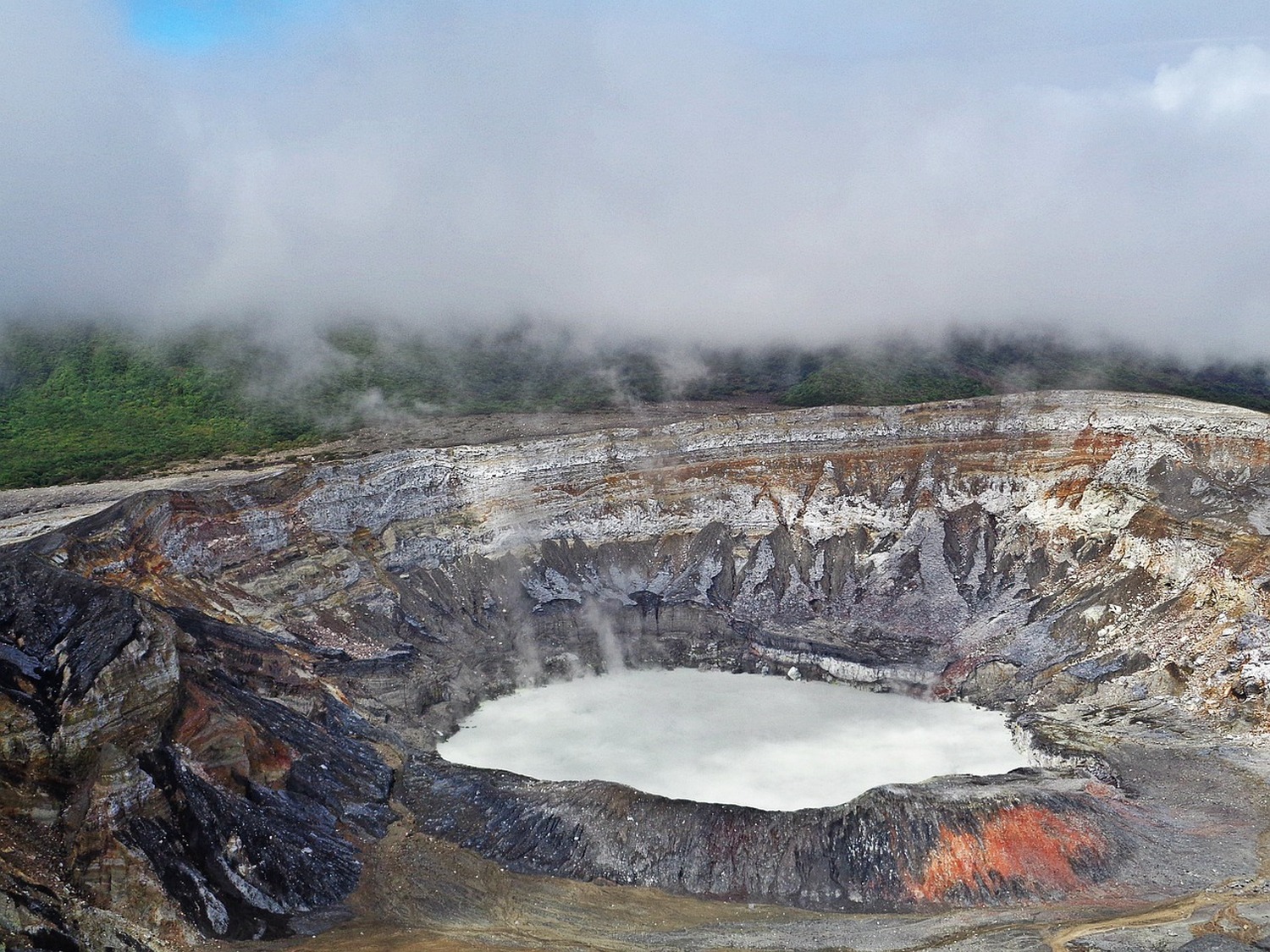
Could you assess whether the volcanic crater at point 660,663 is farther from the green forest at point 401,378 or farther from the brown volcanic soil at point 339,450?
the green forest at point 401,378

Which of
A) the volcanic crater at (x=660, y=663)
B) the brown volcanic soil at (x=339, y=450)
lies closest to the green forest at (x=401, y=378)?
the brown volcanic soil at (x=339, y=450)

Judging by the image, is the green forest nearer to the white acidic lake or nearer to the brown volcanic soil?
the brown volcanic soil

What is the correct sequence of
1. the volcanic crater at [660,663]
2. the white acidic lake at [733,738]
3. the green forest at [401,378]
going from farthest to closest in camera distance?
the green forest at [401,378] < the white acidic lake at [733,738] < the volcanic crater at [660,663]

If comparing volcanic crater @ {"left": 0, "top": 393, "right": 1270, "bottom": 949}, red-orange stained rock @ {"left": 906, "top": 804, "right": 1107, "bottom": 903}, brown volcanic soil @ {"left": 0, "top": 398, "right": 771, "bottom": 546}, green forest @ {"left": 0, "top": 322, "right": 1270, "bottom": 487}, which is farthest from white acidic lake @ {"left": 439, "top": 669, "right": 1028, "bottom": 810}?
green forest @ {"left": 0, "top": 322, "right": 1270, "bottom": 487}

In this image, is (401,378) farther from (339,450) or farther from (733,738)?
(733,738)

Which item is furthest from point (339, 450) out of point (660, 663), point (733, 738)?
point (733, 738)

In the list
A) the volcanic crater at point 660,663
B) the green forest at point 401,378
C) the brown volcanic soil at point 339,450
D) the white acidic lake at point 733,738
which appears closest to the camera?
the volcanic crater at point 660,663
